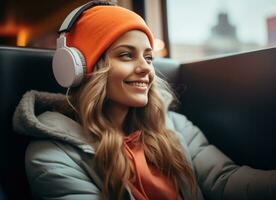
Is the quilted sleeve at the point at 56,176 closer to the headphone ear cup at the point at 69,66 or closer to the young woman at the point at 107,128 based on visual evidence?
the young woman at the point at 107,128

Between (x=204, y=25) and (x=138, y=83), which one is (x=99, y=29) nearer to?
(x=138, y=83)

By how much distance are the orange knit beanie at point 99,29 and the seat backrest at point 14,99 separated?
6.0 inches

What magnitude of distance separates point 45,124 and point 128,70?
0.28 metres

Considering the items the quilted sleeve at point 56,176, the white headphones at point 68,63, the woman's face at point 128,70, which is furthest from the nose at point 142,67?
the quilted sleeve at point 56,176

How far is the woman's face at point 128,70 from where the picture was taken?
101 cm

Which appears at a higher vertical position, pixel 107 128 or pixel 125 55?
pixel 125 55

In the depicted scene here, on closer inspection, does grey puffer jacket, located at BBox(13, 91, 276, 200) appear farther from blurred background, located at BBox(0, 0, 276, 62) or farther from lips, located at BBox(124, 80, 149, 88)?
blurred background, located at BBox(0, 0, 276, 62)

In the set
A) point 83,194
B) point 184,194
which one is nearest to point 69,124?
point 83,194

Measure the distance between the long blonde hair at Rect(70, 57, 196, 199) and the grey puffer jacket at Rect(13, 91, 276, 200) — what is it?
30 millimetres

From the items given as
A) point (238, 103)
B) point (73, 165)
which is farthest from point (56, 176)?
point (238, 103)

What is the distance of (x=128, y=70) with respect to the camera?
3.32 feet

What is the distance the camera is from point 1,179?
106 cm

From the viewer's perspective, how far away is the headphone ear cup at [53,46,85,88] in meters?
0.96

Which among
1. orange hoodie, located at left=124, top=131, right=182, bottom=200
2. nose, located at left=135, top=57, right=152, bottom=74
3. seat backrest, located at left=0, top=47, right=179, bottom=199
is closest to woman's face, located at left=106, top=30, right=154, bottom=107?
nose, located at left=135, top=57, right=152, bottom=74
